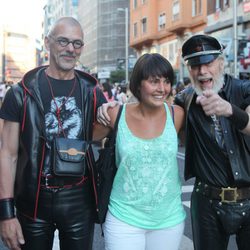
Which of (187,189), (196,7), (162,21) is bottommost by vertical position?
(187,189)

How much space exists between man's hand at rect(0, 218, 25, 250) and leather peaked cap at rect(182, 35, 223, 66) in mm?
1487

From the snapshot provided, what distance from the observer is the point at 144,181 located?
2.79 meters

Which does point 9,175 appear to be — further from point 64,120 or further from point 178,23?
point 178,23

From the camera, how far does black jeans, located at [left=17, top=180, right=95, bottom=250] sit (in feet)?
9.11

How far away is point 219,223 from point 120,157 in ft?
2.54

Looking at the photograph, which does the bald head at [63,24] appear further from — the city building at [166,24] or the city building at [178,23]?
the city building at [166,24]

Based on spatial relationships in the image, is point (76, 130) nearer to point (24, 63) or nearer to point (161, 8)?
point (161, 8)

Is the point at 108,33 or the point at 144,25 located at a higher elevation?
the point at 108,33

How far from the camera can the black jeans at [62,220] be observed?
2777mm

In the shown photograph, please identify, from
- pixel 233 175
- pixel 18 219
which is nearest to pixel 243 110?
pixel 233 175

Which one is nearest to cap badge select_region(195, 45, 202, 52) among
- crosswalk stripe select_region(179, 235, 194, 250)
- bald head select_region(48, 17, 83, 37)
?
bald head select_region(48, 17, 83, 37)

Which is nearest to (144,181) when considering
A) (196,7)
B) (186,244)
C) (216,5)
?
(186,244)

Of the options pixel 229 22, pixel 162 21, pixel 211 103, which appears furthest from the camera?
pixel 162 21

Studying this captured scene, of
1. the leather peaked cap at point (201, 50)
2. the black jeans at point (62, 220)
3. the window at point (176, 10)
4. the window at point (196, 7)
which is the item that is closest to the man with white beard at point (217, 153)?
the leather peaked cap at point (201, 50)
